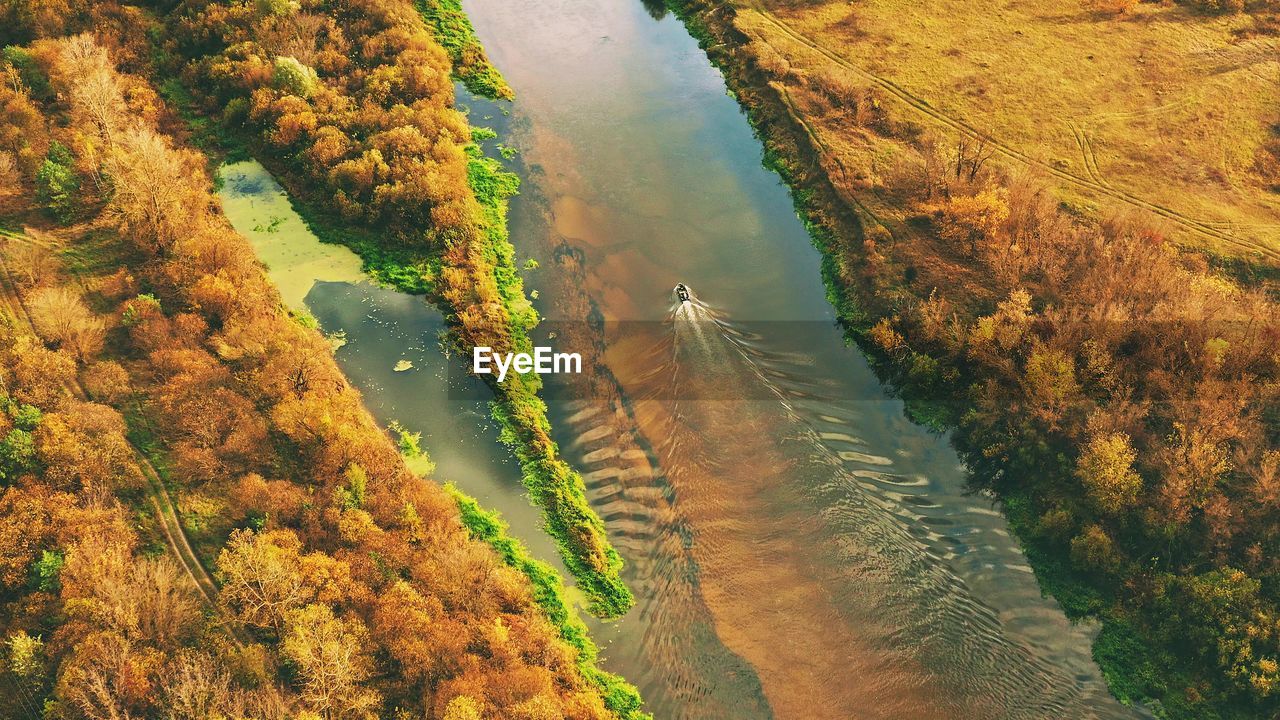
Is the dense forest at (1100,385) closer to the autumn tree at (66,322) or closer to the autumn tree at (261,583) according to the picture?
the autumn tree at (261,583)

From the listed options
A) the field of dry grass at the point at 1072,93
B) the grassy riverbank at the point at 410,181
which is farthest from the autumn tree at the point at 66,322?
the field of dry grass at the point at 1072,93

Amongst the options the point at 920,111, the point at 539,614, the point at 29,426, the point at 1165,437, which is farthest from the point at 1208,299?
the point at 29,426

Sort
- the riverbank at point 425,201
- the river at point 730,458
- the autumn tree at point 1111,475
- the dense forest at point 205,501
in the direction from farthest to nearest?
the riverbank at point 425,201 → the autumn tree at point 1111,475 → the river at point 730,458 → the dense forest at point 205,501

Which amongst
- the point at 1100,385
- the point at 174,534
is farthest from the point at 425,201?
the point at 1100,385

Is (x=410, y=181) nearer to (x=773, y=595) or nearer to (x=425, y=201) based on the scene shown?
(x=425, y=201)

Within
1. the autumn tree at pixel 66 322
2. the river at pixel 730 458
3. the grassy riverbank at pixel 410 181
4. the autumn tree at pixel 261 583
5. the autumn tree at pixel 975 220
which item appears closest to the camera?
the autumn tree at pixel 261 583

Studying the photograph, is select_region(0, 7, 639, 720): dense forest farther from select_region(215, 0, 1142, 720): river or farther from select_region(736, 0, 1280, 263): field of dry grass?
select_region(736, 0, 1280, 263): field of dry grass
